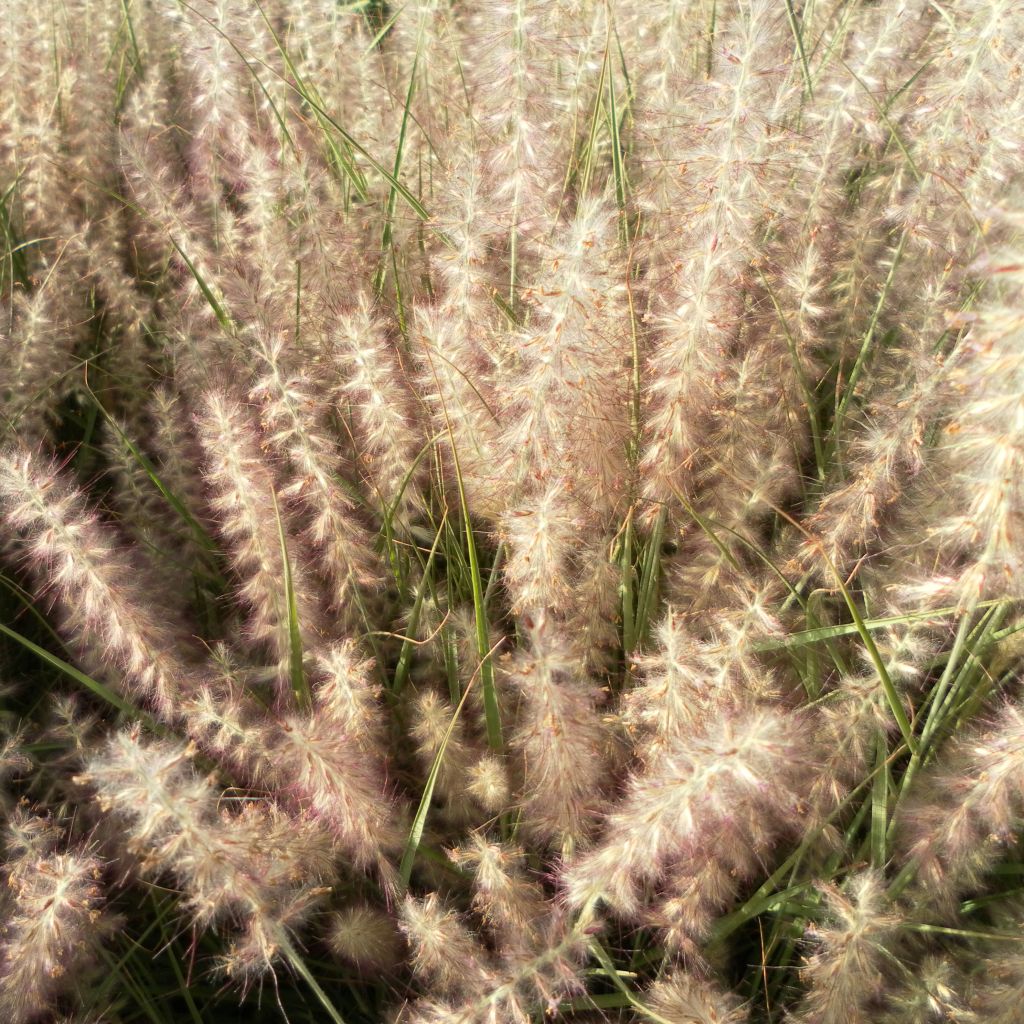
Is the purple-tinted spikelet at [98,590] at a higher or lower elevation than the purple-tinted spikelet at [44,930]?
higher

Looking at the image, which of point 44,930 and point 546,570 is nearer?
point 44,930

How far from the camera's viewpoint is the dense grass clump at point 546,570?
4.47 ft

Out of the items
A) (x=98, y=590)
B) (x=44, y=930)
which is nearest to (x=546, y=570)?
(x=98, y=590)

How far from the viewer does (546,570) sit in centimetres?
154

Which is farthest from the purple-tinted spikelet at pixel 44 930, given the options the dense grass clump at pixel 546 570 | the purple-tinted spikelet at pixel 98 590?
the purple-tinted spikelet at pixel 98 590

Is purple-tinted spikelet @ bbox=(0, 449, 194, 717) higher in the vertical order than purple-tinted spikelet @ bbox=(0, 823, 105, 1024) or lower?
higher

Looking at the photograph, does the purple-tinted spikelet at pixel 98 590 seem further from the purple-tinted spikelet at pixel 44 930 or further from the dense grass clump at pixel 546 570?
the purple-tinted spikelet at pixel 44 930

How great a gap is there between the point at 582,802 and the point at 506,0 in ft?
5.26

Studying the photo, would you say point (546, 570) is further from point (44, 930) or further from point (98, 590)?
point (44, 930)

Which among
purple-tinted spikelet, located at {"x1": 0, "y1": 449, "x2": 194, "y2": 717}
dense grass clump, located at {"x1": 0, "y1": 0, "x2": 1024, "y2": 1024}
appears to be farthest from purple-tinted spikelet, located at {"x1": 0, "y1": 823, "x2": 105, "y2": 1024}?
purple-tinted spikelet, located at {"x1": 0, "y1": 449, "x2": 194, "y2": 717}

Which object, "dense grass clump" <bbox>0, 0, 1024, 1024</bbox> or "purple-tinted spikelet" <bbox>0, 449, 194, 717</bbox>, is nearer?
"dense grass clump" <bbox>0, 0, 1024, 1024</bbox>

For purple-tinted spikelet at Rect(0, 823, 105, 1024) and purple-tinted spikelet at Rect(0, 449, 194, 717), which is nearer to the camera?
purple-tinted spikelet at Rect(0, 823, 105, 1024)

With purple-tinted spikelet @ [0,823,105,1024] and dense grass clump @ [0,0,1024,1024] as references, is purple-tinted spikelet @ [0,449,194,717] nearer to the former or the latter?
dense grass clump @ [0,0,1024,1024]

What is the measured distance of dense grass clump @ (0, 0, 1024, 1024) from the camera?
4.47ft
